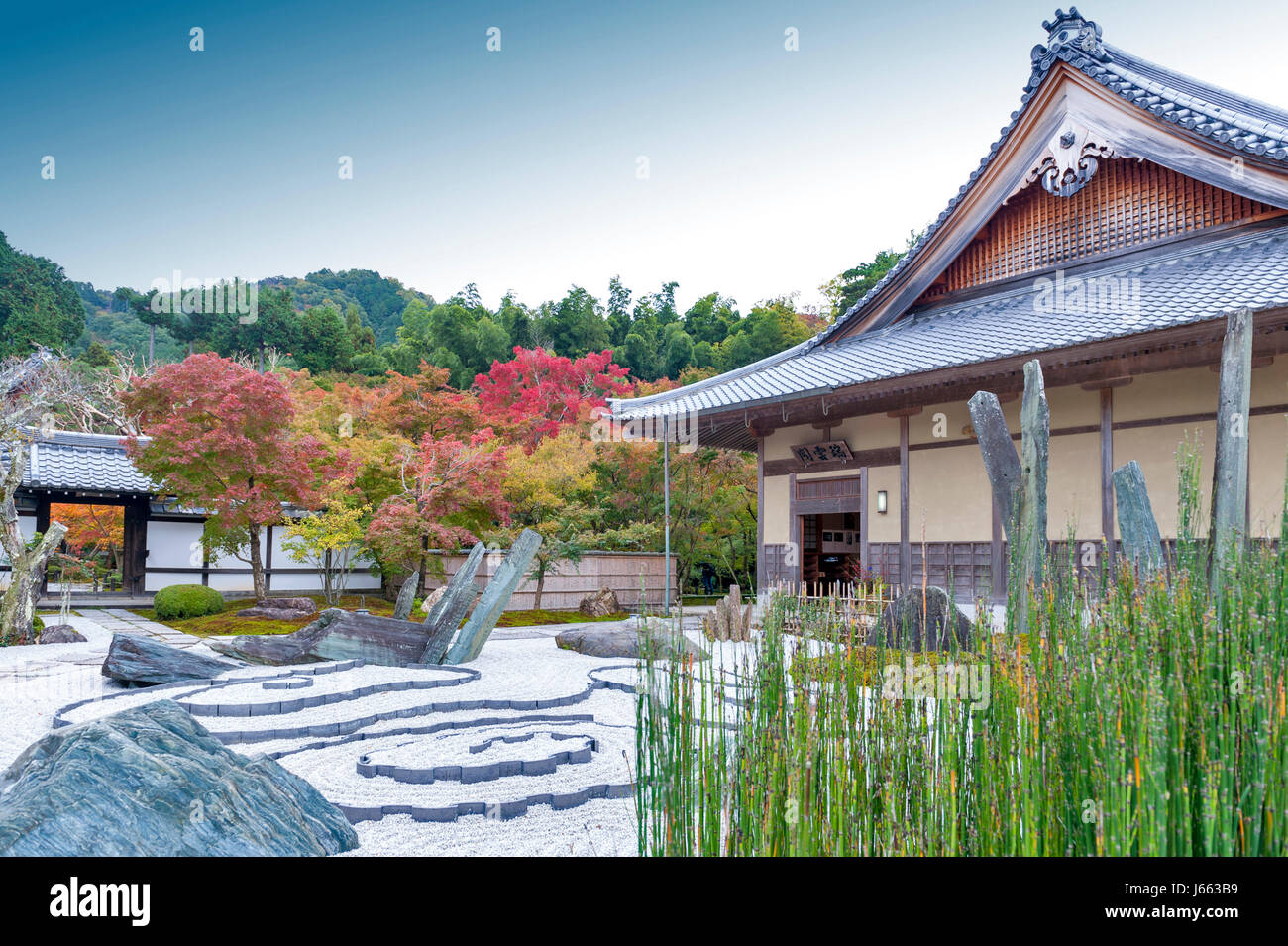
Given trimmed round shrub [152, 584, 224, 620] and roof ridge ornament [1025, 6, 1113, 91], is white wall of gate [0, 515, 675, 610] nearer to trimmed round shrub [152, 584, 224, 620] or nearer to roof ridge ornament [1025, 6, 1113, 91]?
trimmed round shrub [152, 584, 224, 620]

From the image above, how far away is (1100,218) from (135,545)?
14782 millimetres

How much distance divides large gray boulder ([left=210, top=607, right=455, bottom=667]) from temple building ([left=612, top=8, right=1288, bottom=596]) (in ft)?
13.9

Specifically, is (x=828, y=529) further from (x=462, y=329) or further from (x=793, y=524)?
(x=462, y=329)

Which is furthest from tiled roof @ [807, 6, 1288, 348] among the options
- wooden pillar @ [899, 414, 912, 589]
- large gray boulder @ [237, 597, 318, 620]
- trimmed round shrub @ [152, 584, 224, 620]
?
trimmed round shrub @ [152, 584, 224, 620]

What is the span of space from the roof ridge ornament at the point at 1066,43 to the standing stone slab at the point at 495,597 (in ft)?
23.0

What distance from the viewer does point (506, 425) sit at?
45.3ft

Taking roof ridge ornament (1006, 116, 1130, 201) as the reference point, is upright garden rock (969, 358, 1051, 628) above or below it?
below

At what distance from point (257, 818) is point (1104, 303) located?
7.56m

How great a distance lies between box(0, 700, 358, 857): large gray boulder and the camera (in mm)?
2018

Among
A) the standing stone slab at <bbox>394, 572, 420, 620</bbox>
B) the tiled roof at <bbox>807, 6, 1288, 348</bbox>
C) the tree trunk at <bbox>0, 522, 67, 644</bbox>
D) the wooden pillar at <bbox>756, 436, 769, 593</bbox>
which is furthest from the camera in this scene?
the wooden pillar at <bbox>756, 436, 769, 593</bbox>

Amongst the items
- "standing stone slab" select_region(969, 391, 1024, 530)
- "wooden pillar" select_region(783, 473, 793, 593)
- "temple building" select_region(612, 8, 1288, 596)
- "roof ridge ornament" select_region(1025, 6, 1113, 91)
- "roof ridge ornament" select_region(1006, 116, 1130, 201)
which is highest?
"roof ridge ornament" select_region(1025, 6, 1113, 91)

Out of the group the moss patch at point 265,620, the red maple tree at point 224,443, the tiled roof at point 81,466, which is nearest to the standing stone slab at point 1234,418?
the moss patch at point 265,620
